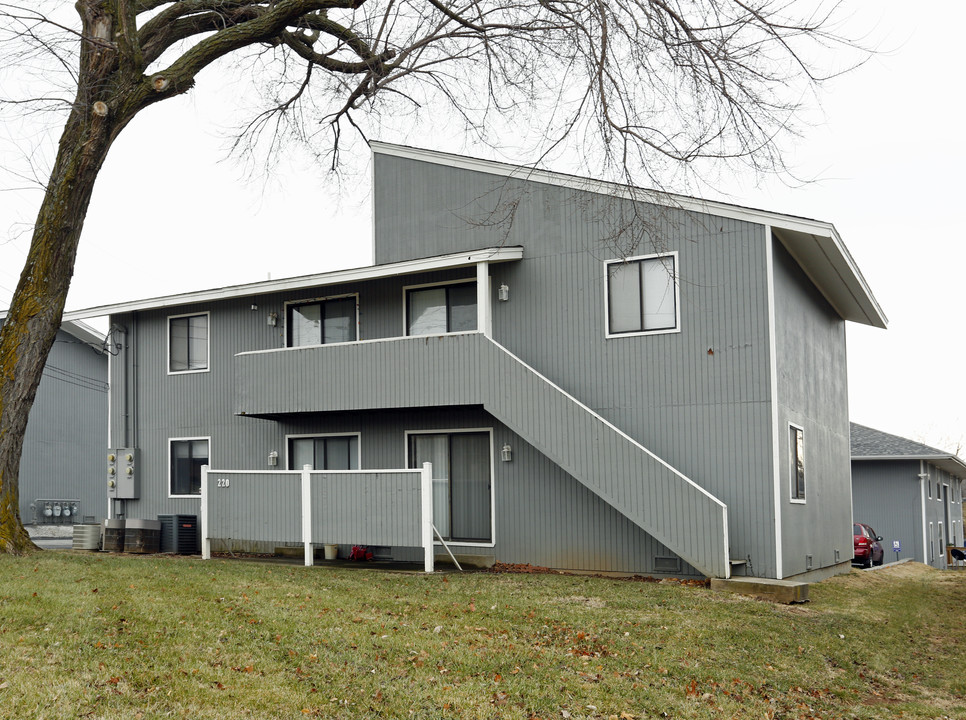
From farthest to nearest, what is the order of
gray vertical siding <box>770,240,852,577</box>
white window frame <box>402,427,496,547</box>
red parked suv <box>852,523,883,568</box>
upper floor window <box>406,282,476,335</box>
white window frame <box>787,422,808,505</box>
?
1. red parked suv <box>852,523,883,568</box>
2. upper floor window <box>406,282,476,335</box>
3. white window frame <box>402,427,496,547</box>
4. white window frame <box>787,422,808,505</box>
5. gray vertical siding <box>770,240,852,577</box>

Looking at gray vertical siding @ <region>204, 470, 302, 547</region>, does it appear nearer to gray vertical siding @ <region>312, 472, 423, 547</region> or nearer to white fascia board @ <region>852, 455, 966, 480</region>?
gray vertical siding @ <region>312, 472, 423, 547</region>

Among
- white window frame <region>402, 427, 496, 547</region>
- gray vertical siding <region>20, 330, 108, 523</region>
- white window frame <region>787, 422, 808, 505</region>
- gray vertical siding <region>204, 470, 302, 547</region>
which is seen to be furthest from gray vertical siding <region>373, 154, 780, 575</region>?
gray vertical siding <region>20, 330, 108, 523</region>

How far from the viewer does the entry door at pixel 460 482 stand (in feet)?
56.2

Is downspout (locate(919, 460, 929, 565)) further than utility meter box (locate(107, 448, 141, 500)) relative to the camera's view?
Yes

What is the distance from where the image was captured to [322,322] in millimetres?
19125

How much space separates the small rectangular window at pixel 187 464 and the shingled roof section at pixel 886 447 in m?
19.9

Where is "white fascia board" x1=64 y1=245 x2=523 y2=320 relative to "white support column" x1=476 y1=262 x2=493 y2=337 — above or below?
above

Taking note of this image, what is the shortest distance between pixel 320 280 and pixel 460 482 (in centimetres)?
472

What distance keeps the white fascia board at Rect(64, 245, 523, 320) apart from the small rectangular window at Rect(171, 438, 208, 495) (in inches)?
120

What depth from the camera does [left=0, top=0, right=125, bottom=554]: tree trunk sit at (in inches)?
544

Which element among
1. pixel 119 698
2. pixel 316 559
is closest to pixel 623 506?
pixel 316 559

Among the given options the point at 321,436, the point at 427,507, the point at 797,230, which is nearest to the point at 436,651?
the point at 427,507

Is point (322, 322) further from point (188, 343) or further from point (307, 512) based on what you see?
point (307, 512)

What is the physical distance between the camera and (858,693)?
8.70 metres
